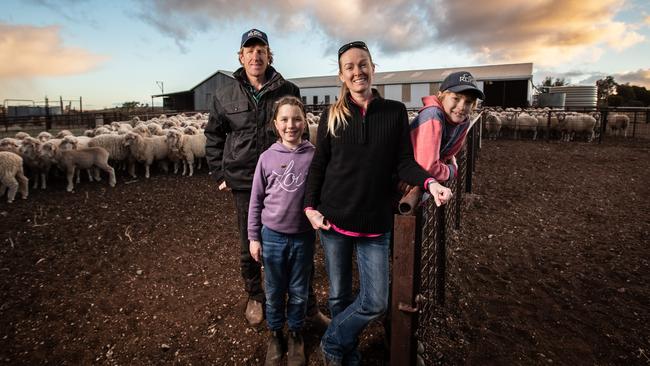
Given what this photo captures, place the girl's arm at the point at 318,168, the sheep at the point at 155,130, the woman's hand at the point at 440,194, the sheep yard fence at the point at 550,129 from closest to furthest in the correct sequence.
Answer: the woman's hand at the point at 440,194 < the girl's arm at the point at 318,168 < the sheep at the point at 155,130 < the sheep yard fence at the point at 550,129

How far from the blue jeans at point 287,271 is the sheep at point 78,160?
7660mm

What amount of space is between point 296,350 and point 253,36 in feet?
8.12

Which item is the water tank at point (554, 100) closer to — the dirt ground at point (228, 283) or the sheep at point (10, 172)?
the dirt ground at point (228, 283)

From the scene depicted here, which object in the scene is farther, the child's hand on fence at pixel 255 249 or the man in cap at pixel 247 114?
the man in cap at pixel 247 114

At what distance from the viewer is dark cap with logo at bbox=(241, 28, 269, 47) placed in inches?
112

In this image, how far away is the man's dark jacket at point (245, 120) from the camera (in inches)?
117

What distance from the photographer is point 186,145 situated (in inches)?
404

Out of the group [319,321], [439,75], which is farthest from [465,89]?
[439,75]

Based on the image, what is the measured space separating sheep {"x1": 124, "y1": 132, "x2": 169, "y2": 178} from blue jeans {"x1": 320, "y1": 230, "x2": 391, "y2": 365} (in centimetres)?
882

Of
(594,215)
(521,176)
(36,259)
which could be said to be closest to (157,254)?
(36,259)

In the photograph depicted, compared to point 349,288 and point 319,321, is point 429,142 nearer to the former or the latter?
point 349,288

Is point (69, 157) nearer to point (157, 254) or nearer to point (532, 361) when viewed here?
point (157, 254)

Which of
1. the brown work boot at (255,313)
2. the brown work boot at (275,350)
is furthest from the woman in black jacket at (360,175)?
the brown work boot at (255,313)

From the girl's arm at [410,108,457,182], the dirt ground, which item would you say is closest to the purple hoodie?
the girl's arm at [410,108,457,182]
